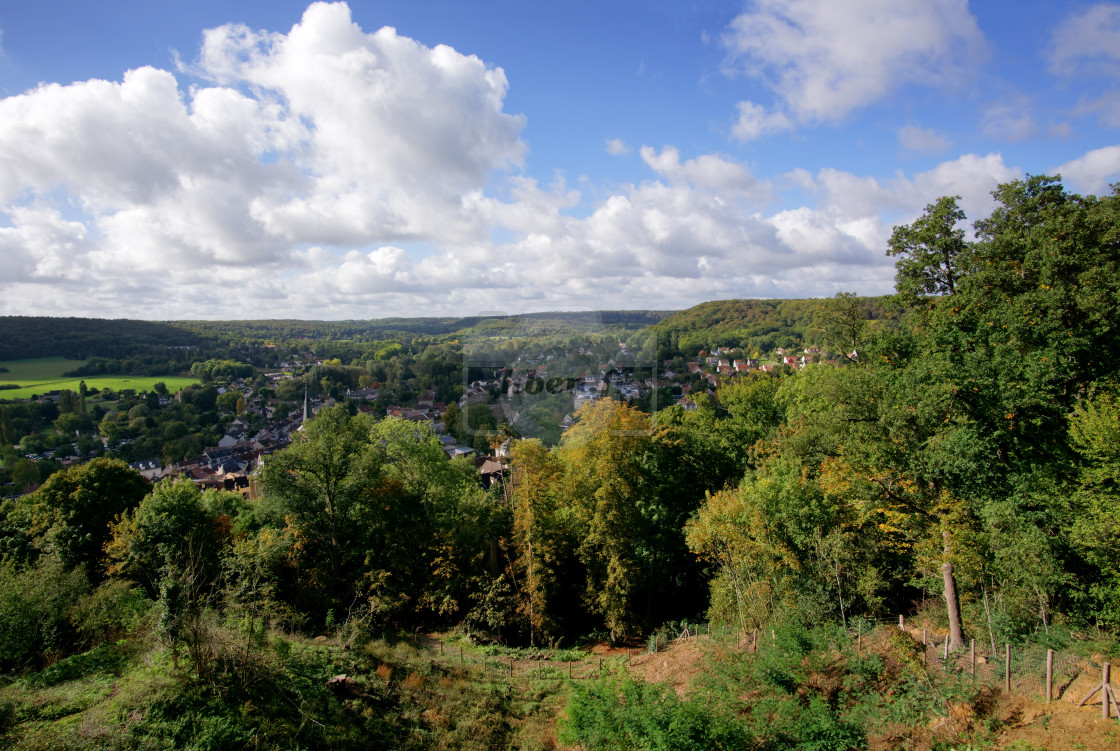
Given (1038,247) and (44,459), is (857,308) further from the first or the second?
(44,459)

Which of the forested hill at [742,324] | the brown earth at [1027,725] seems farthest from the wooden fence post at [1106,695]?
the forested hill at [742,324]

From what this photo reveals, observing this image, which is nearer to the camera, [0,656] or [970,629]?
[0,656]

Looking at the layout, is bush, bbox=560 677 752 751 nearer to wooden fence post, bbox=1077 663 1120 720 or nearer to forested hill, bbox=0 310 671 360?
wooden fence post, bbox=1077 663 1120 720

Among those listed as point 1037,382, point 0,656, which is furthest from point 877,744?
point 0,656

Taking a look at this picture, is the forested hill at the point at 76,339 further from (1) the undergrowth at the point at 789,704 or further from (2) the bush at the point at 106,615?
(1) the undergrowth at the point at 789,704

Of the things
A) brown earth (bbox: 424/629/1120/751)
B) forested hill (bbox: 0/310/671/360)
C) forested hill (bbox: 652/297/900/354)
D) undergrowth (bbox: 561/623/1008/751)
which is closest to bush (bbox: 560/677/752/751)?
undergrowth (bbox: 561/623/1008/751)

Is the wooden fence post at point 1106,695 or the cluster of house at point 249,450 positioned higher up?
the wooden fence post at point 1106,695
